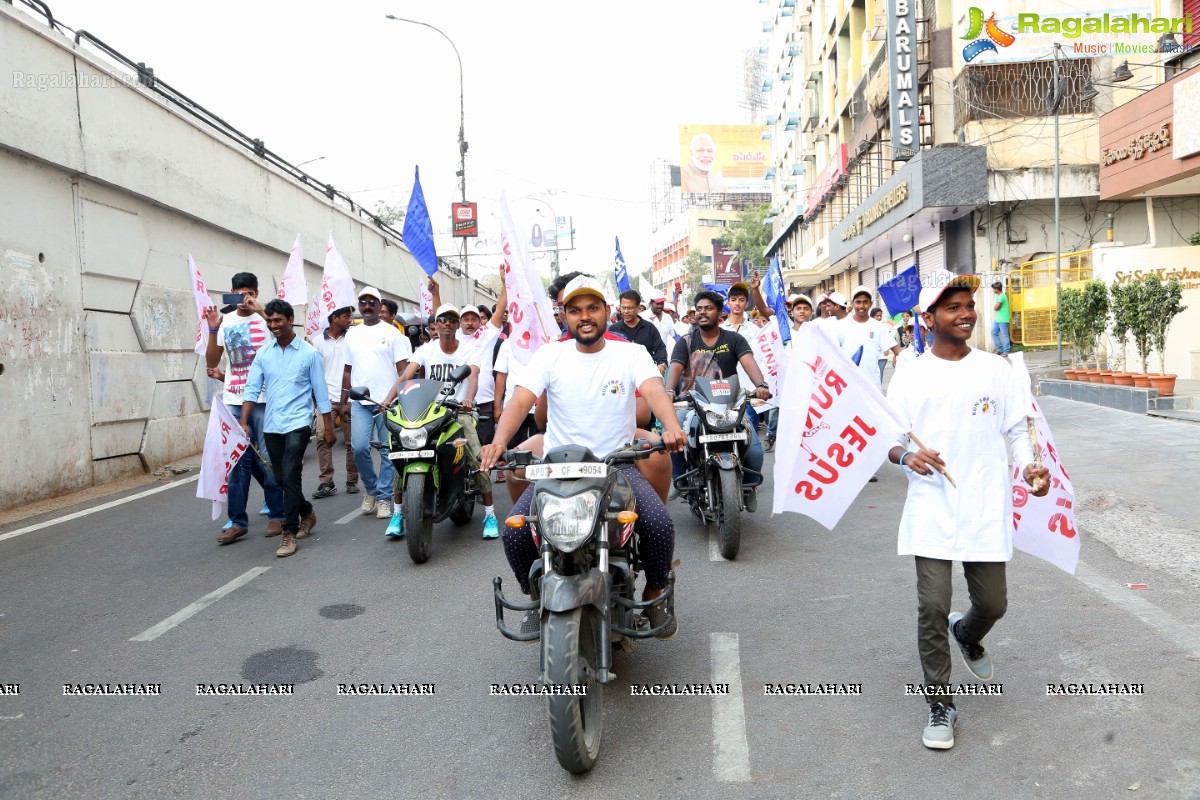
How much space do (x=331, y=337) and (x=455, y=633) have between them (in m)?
6.16

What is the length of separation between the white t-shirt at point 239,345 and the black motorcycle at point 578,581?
176 inches

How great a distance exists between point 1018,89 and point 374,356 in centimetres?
2066

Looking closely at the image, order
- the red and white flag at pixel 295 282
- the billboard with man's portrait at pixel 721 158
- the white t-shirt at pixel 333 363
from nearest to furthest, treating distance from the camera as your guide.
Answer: the white t-shirt at pixel 333 363
the red and white flag at pixel 295 282
the billboard with man's portrait at pixel 721 158

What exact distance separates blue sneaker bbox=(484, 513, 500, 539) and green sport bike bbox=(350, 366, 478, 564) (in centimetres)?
26

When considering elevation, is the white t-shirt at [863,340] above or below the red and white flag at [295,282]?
below

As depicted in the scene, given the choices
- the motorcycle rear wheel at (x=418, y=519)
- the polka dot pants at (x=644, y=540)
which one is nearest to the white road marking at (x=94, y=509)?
the motorcycle rear wheel at (x=418, y=519)

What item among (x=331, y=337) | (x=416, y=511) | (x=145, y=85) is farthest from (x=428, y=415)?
(x=145, y=85)

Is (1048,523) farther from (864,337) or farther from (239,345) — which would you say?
(864,337)

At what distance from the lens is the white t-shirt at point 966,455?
11.6ft

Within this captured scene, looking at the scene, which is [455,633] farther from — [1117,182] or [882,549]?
[1117,182]

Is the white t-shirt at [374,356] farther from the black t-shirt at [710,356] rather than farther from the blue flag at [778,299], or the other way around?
the blue flag at [778,299]

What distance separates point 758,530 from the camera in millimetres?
7379

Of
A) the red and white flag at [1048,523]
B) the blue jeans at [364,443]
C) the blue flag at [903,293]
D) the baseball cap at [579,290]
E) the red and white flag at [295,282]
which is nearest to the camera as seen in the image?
Result: the red and white flag at [1048,523]

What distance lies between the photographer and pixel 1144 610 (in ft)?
16.0
